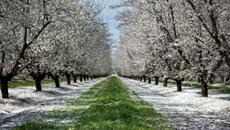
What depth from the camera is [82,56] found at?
31.1 meters

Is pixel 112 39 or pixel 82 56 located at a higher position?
pixel 112 39

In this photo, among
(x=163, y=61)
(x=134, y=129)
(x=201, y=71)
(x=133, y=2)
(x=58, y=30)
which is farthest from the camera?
(x=163, y=61)

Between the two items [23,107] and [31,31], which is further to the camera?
[23,107]

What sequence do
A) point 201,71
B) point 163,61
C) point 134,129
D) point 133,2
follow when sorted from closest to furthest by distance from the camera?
point 134,129 < point 133,2 < point 201,71 < point 163,61

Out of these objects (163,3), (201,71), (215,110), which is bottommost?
(215,110)

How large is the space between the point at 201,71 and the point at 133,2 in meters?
8.23

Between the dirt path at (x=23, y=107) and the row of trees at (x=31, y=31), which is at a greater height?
the row of trees at (x=31, y=31)

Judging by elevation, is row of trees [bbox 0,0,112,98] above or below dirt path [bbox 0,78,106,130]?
above

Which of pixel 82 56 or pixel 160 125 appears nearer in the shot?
pixel 160 125

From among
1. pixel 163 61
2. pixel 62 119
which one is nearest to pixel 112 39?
pixel 163 61

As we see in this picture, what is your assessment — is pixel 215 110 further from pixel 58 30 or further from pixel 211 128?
pixel 58 30

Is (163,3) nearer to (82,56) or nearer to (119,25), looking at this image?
(119,25)

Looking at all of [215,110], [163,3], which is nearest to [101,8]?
[163,3]

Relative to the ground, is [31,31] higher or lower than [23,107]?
higher
